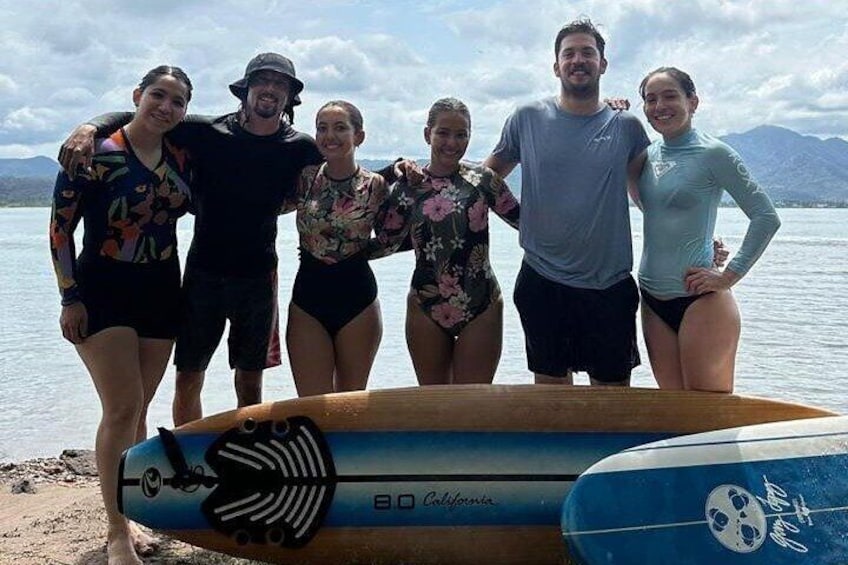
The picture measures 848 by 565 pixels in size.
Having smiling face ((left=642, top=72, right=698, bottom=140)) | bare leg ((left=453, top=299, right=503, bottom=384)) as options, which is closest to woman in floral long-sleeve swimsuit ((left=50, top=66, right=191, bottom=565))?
bare leg ((left=453, top=299, right=503, bottom=384))

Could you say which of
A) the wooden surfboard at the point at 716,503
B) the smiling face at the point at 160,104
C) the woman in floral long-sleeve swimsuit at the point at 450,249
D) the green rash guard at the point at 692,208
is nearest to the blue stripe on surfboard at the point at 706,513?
the wooden surfboard at the point at 716,503

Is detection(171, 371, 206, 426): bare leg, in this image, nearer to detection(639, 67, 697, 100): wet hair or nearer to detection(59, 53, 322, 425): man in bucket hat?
detection(59, 53, 322, 425): man in bucket hat

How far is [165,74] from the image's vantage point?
11.4 ft

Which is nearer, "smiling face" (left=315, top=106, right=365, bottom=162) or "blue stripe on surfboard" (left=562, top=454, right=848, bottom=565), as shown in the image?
"blue stripe on surfboard" (left=562, top=454, right=848, bottom=565)

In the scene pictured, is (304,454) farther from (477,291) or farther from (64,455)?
(64,455)

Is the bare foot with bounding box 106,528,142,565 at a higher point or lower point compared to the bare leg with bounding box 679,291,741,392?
lower

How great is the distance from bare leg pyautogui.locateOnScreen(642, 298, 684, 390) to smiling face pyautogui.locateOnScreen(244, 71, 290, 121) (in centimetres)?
196

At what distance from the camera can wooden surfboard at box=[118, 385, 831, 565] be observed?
11.7 ft

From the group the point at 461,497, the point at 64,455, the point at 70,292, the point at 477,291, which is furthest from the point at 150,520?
the point at 64,455

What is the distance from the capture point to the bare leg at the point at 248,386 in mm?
3951

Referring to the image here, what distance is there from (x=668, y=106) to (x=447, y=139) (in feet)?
3.33

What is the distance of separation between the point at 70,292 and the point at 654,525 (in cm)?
254

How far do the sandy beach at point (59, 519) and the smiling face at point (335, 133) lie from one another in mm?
1965

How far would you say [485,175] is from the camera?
391cm
